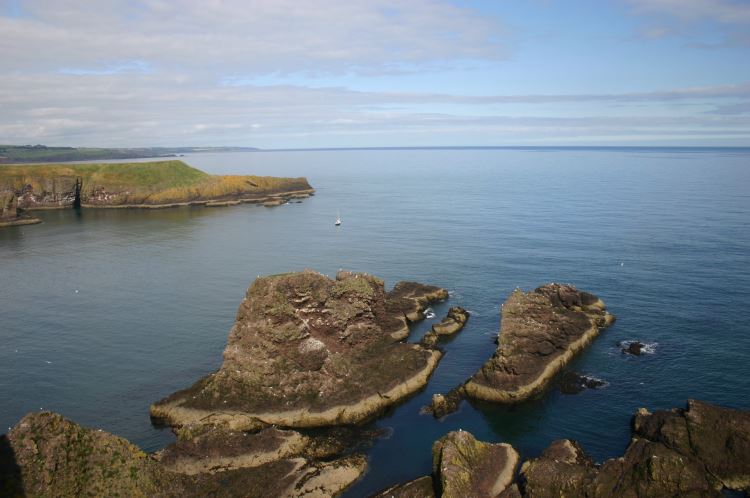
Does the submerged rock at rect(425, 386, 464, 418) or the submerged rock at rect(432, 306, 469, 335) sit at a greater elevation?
the submerged rock at rect(432, 306, 469, 335)

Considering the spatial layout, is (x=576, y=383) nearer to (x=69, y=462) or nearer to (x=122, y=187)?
(x=69, y=462)

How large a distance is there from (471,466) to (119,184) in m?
144

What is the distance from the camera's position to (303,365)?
4209cm

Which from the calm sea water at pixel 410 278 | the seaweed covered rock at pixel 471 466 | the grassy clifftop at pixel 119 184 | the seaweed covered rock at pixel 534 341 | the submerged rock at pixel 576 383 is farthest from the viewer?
the grassy clifftop at pixel 119 184

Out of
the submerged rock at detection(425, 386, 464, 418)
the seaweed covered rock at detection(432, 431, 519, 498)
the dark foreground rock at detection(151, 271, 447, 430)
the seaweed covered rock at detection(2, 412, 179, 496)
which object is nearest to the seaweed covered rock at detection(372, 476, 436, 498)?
the seaweed covered rock at detection(432, 431, 519, 498)

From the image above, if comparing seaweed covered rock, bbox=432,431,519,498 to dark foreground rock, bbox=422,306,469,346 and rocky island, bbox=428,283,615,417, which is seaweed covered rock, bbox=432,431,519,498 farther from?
dark foreground rock, bbox=422,306,469,346

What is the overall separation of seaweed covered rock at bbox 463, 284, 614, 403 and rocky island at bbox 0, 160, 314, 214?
4508 inches

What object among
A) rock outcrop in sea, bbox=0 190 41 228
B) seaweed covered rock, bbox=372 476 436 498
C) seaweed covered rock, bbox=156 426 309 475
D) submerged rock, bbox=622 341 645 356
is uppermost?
rock outcrop in sea, bbox=0 190 41 228

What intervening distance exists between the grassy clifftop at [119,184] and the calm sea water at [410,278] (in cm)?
1443

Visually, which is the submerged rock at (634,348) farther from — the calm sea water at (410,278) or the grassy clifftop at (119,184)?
the grassy clifftop at (119,184)

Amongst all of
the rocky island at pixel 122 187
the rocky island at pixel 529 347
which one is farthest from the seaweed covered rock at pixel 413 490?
the rocky island at pixel 122 187

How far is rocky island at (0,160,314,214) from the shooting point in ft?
467

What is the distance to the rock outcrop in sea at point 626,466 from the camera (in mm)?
27797

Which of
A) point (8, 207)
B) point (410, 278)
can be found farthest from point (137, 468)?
point (8, 207)
